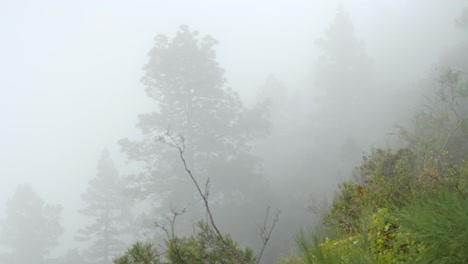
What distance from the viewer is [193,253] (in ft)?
14.2

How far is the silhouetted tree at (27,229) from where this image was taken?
28641 millimetres

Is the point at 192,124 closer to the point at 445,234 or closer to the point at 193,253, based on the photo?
the point at 193,253

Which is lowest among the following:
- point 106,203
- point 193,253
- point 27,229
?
point 193,253

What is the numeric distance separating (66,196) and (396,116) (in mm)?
77242

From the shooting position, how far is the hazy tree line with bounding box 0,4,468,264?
6.69 metres

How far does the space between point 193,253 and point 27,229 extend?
101 ft

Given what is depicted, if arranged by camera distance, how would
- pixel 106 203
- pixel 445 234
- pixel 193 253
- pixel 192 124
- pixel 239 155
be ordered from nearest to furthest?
pixel 445 234 < pixel 193 253 < pixel 192 124 < pixel 239 155 < pixel 106 203

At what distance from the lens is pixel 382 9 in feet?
226

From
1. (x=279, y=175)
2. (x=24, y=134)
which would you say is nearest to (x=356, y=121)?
(x=279, y=175)

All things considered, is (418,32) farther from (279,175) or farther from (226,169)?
(226,169)

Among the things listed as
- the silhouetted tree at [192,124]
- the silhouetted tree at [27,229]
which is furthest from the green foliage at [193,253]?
the silhouetted tree at [27,229]

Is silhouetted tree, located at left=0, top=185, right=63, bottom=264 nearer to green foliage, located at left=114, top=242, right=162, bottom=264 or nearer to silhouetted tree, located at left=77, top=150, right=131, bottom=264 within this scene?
silhouetted tree, located at left=77, top=150, right=131, bottom=264

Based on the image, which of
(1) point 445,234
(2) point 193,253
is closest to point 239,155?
(2) point 193,253

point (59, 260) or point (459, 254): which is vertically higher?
point (59, 260)
